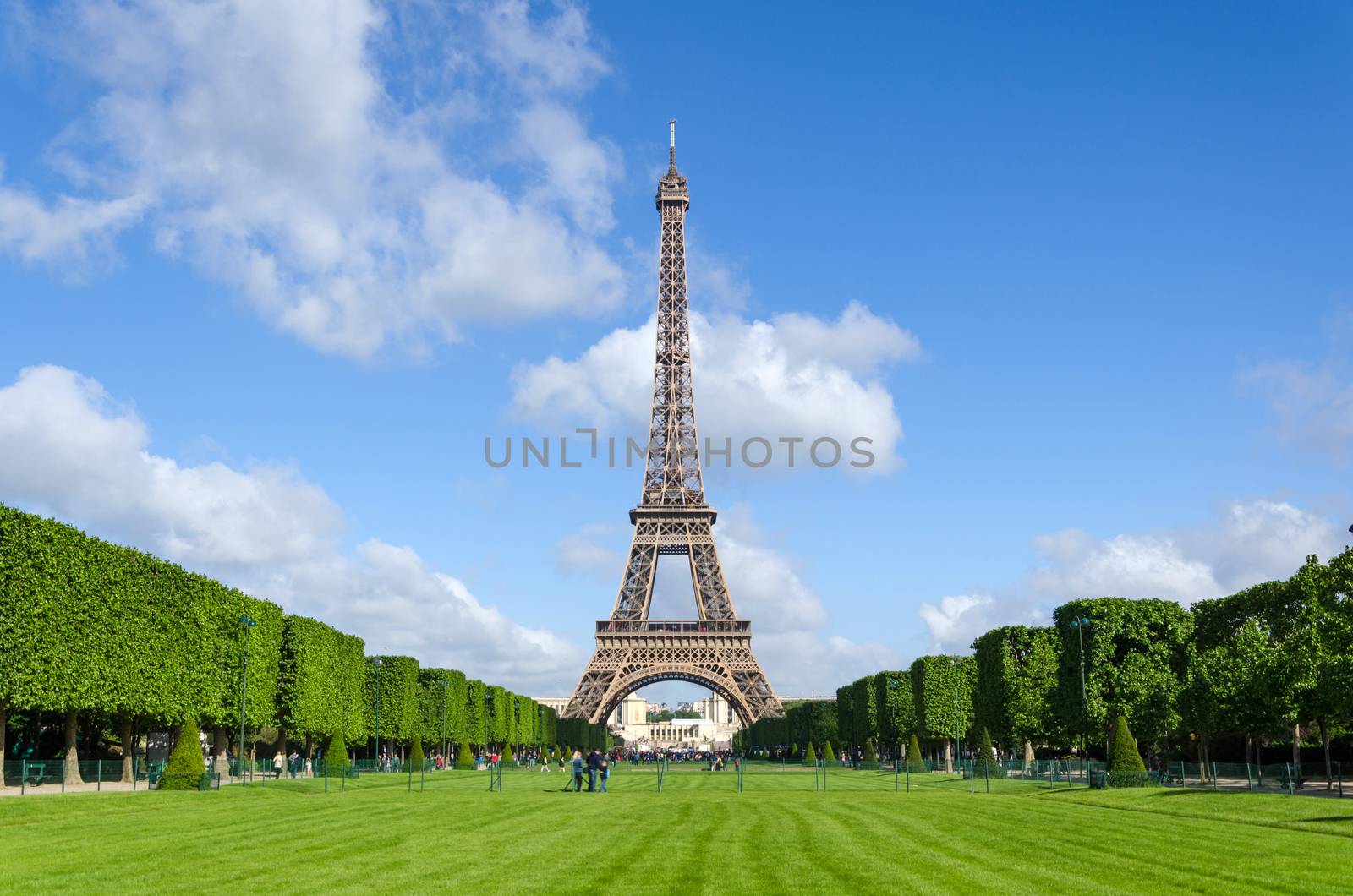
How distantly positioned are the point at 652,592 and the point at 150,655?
6802 centimetres

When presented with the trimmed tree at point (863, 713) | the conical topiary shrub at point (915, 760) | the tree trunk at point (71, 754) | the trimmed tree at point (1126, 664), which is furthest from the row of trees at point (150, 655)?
the trimmed tree at point (863, 713)

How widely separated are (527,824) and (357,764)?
47.0 metres

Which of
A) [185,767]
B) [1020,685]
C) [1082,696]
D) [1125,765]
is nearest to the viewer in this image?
[185,767]

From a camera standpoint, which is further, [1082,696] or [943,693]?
[943,693]

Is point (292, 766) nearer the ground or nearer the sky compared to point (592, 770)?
nearer the ground

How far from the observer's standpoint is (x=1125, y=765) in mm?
49969

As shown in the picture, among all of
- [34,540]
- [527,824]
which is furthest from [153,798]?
[527,824]

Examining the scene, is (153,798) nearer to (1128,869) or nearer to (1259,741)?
(1128,869)

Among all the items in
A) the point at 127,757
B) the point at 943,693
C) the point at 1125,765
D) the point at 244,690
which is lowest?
the point at 1125,765

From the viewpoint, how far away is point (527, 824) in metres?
30.1

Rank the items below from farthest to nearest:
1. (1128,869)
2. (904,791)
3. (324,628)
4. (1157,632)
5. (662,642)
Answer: (662,642) < (324,628) < (1157,632) < (904,791) < (1128,869)

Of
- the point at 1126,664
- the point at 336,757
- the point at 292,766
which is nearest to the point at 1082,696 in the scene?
the point at 1126,664

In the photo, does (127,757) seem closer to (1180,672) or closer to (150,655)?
(150,655)

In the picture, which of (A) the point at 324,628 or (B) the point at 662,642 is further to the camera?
(B) the point at 662,642
